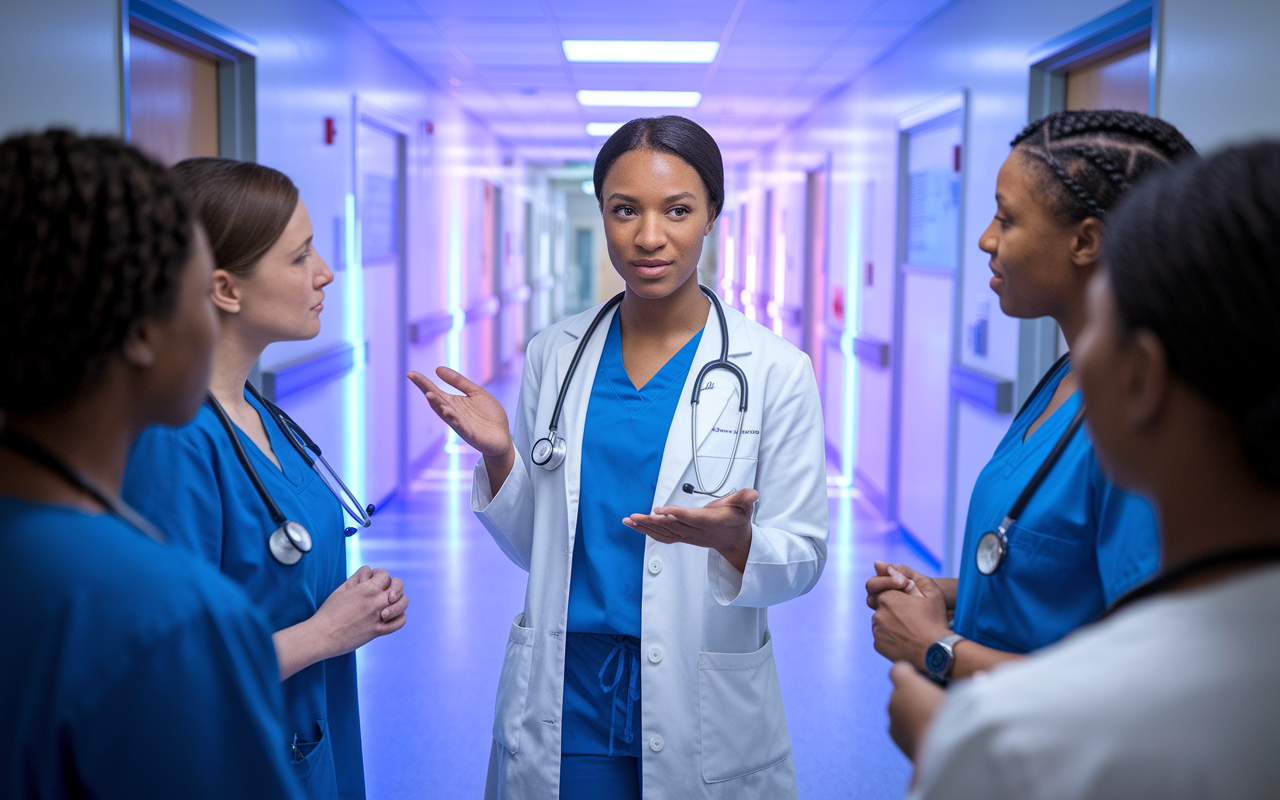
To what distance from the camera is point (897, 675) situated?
33.7 inches

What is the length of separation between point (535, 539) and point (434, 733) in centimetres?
161

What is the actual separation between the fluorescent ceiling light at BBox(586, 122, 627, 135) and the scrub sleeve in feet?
27.8

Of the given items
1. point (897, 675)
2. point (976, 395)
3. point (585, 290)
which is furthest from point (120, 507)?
point (585, 290)

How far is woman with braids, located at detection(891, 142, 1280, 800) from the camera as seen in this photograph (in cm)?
56

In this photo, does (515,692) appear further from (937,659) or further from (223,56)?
(223,56)

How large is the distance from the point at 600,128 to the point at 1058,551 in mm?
9503

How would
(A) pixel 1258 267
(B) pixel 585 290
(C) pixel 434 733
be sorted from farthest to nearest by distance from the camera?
(B) pixel 585 290, (C) pixel 434 733, (A) pixel 1258 267

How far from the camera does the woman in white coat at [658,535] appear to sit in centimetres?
150

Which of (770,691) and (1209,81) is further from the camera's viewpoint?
(1209,81)

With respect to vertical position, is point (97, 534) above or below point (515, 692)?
above

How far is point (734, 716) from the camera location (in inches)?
59.6

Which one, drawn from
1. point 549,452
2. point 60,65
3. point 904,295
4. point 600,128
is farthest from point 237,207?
point 600,128

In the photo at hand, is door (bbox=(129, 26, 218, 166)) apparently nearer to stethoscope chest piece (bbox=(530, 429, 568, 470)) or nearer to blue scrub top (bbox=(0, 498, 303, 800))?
stethoscope chest piece (bbox=(530, 429, 568, 470))

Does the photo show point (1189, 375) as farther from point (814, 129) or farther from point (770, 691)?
point (814, 129)
